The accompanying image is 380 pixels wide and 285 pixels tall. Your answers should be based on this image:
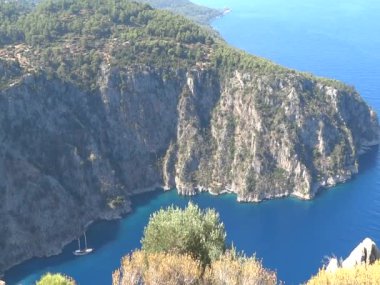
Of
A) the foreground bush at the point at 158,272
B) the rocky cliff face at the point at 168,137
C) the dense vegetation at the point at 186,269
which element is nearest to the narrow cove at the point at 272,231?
the rocky cliff face at the point at 168,137

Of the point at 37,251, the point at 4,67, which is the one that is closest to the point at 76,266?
the point at 37,251

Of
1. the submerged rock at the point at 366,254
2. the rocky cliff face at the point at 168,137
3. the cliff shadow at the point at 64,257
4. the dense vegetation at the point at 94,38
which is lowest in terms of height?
the cliff shadow at the point at 64,257

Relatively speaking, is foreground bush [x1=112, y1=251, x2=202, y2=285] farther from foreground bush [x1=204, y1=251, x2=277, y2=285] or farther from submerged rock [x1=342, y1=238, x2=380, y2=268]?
submerged rock [x1=342, y1=238, x2=380, y2=268]

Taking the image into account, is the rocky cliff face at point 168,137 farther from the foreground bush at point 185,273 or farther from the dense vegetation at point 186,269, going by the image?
the foreground bush at point 185,273

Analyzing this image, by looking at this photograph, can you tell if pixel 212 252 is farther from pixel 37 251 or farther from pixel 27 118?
pixel 27 118

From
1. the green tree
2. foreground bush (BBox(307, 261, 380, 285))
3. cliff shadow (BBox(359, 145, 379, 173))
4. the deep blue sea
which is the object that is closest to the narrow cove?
the deep blue sea

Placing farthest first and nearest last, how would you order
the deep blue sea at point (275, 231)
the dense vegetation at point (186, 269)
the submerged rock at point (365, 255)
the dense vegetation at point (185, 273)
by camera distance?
the deep blue sea at point (275, 231) → the submerged rock at point (365, 255) → the dense vegetation at point (186, 269) → the dense vegetation at point (185, 273)
